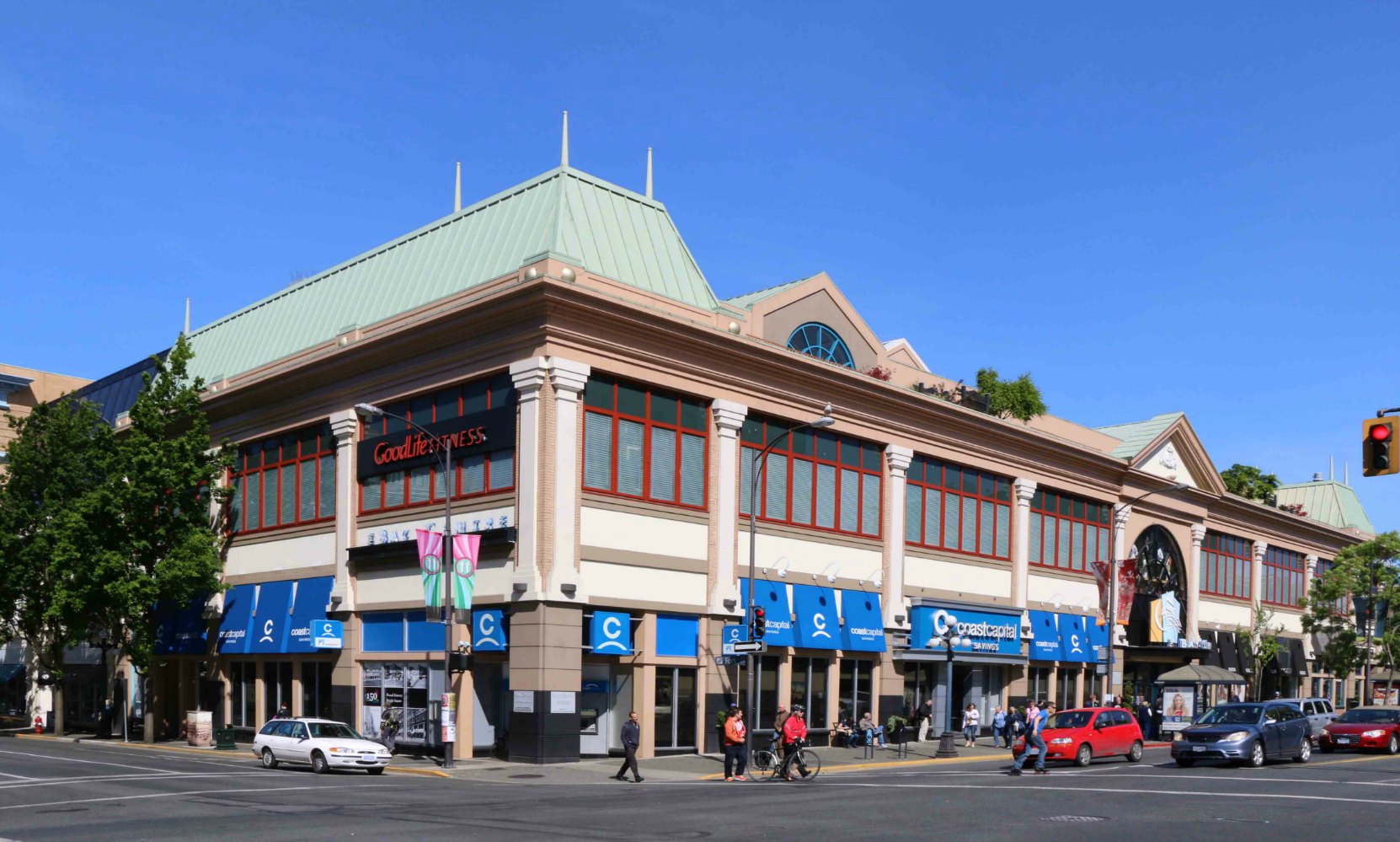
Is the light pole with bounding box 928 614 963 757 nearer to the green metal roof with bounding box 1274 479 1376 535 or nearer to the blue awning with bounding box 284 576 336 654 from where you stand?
the blue awning with bounding box 284 576 336 654

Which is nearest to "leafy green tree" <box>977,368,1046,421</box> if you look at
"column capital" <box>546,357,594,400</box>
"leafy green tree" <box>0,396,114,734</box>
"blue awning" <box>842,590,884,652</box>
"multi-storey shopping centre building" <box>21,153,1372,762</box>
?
"multi-storey shopping centre building" <box>21,153,1372,762</box>

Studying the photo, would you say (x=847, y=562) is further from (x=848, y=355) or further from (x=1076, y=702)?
(x=1076, y=702)

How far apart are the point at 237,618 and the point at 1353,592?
61.4 meters

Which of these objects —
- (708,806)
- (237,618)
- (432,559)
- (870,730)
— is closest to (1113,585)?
(870,730)

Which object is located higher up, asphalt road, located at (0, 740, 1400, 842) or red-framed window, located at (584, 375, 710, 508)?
red-framed window, located at (584, 375, 710, 508)

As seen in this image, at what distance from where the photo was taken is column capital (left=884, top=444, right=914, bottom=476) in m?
49.2

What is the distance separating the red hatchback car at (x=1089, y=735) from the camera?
3756 cm

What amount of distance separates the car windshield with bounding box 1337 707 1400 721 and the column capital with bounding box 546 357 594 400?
2660 cm

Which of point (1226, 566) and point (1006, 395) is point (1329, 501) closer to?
point (1226, 566)

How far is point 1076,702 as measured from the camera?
2378 inches

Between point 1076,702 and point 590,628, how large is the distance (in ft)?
101

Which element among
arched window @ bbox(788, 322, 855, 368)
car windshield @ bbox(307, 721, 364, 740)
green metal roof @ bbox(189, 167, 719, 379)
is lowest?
car windshield @ bbox(307, 721, 364, 740)

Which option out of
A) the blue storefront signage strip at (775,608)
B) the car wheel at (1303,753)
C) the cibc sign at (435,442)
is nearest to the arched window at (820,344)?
the blue storefront signage strip at (775,608)

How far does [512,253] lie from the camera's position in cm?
4200
